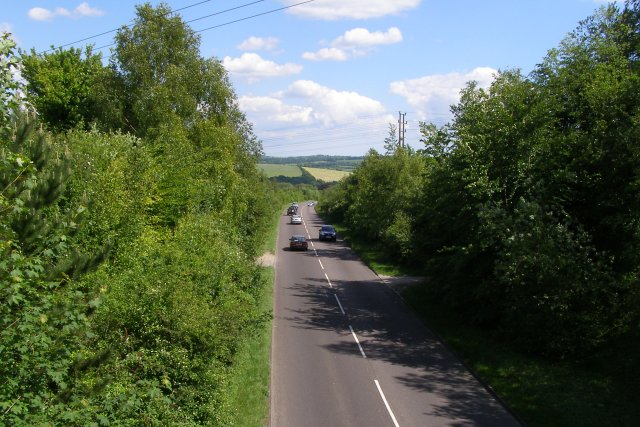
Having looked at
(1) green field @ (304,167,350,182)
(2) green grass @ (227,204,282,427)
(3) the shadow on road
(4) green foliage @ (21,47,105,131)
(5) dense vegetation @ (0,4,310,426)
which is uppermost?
(4) green foliage @ (21,47,105,131)

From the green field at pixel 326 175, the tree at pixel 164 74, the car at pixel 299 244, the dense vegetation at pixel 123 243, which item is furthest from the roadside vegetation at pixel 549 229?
the green field at pixel 326 175

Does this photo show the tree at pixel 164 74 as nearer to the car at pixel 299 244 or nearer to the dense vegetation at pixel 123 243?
the dense vegetation at pixel 123 243

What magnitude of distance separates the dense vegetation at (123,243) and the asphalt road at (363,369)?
1.94 metres

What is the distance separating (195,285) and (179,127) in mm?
14063

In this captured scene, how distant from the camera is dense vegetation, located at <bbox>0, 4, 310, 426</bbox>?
7.55m

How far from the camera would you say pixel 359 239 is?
5162 cm

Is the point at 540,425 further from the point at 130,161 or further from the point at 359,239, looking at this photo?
the point at 359,239

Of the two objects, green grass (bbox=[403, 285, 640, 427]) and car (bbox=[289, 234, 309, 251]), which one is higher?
car (bbox=[289, 234, 309, 251])

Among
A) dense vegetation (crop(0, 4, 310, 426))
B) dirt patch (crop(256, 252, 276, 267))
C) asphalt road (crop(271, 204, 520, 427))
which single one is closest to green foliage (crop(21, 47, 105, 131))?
dense vegetation (crop(0, 4, 310, 426))

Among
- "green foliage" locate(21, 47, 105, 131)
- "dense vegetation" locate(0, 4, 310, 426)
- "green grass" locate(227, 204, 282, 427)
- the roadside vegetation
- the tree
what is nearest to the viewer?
"dense vegetation" locate(0, 4, 310, 426)

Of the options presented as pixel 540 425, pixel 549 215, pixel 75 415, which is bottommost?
pixel 540 425

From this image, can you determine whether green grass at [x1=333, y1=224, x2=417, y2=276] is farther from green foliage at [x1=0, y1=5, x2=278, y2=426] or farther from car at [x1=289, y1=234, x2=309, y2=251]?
green foliage at [x1=0, y1=5, x2=278, y2=426]

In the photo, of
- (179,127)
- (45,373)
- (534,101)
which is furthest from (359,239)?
(45,373)

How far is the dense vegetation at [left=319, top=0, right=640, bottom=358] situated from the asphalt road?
3088mm
